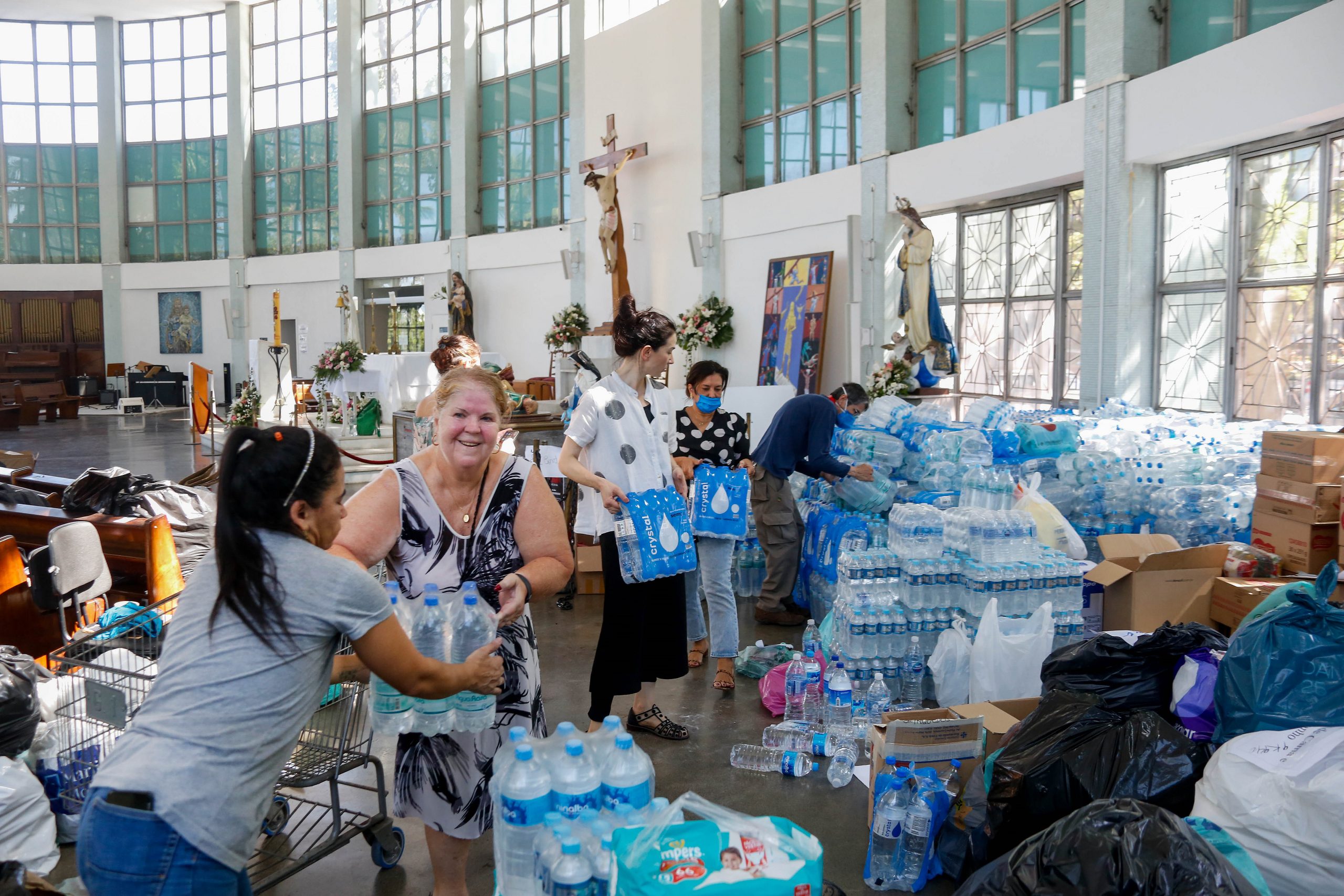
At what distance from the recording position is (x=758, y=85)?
13.4 meters

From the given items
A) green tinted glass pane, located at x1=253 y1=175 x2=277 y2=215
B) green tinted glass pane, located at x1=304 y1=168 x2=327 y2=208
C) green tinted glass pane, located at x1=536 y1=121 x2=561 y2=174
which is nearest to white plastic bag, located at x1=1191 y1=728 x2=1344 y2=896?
green tinted glass pane, located at x1=536 y1=121 x2=561 y2=174

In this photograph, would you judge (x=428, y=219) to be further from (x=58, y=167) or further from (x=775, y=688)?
(x=775, y=688)

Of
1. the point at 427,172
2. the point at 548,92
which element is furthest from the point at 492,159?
the point at 427,172

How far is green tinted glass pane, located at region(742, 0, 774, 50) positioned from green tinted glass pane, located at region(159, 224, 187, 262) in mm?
17702

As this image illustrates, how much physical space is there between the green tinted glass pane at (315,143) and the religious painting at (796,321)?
551 inches

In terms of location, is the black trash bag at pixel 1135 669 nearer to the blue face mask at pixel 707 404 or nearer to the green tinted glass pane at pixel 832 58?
the blue face mask at pixel 707 404

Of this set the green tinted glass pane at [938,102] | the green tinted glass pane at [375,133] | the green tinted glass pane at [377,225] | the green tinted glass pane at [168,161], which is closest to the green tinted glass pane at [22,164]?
the green tinted glass pane at [168,161]

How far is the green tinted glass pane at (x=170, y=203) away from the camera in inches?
983

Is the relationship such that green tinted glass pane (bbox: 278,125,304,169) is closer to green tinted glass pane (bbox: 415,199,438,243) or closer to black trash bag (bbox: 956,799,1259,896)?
green tinted glass pane (bbox: 415,199,438,243)

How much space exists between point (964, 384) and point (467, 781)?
29.9ft

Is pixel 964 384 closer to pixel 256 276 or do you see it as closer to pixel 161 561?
pixel 161 561

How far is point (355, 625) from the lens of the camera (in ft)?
5.73

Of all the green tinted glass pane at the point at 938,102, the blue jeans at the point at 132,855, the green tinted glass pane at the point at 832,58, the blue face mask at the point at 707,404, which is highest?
the green tinted glass pane at the point at 832,58

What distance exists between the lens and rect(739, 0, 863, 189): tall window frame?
1178 cm
